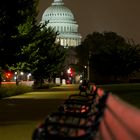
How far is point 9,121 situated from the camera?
20375mm

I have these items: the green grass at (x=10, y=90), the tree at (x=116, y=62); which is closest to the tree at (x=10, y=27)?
the green grass at (x=10, y=90)

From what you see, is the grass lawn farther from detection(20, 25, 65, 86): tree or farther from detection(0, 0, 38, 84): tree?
detection(20, 25, 65, 86): tree

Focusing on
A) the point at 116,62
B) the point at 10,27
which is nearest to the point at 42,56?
the point at 10,27

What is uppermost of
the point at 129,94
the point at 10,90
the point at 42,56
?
the point at 42,56

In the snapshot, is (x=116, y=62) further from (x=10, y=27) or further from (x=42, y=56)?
(x=10, y=27)

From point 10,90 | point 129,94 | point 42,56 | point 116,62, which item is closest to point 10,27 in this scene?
point 10,90

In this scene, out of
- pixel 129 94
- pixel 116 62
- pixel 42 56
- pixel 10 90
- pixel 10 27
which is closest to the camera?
pixel 129 94

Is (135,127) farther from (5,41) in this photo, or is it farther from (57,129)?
(5,41)

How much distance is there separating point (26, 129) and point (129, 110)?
34.2 ft

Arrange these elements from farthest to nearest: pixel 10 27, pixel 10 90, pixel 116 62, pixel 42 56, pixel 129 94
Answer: pixel 116 62 → pixel 42 56 → pixel 10 90 → pixel 10 27 → pixel 129 94

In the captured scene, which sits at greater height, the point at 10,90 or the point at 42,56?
the point at 42,56

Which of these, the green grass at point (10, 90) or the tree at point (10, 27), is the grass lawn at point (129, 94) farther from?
the green grass at point (10, 90)

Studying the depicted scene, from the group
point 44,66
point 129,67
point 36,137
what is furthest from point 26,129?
point 129,67

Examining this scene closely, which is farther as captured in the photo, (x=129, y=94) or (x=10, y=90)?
(x=10, y=90)
